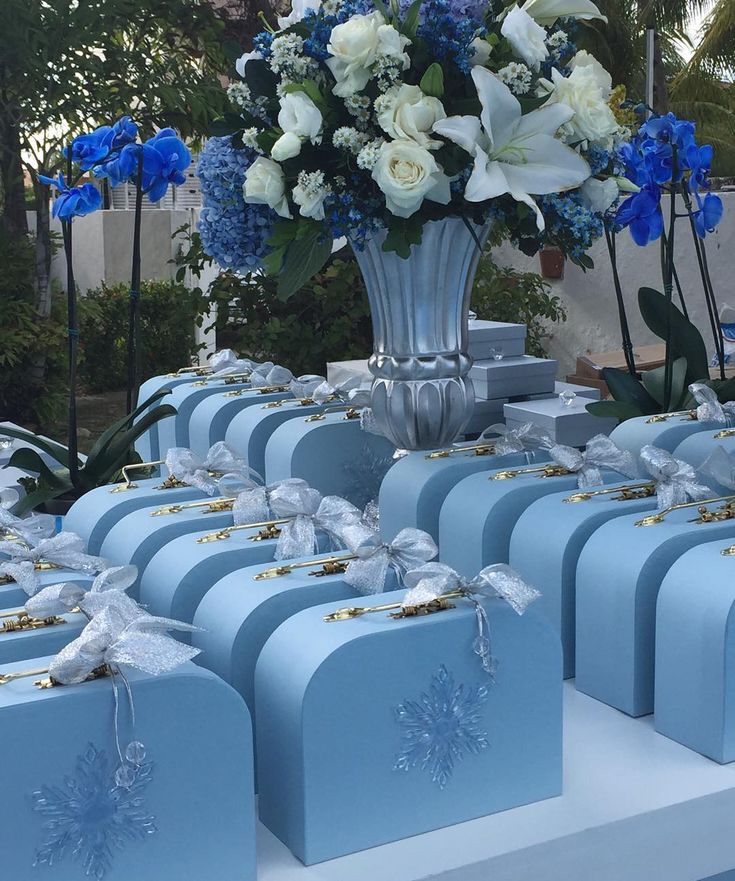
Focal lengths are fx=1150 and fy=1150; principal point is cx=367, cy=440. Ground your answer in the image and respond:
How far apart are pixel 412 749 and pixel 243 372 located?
1.07 meters

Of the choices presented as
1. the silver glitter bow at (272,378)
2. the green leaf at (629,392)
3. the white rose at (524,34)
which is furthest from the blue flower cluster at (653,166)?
the silver glitter bow at (272,378)

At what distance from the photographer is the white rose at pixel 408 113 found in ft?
3.47

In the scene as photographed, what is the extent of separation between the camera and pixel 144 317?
812 cm

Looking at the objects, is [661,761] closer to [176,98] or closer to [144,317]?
[176,98]

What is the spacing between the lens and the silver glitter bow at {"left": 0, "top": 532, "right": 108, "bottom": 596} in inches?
34.0

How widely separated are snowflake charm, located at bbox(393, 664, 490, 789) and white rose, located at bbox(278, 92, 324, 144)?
569mm

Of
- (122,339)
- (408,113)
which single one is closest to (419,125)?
(408,113)

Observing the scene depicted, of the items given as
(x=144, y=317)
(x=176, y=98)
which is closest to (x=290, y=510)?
(x=176, y=98)

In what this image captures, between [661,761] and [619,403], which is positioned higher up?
[619,403]

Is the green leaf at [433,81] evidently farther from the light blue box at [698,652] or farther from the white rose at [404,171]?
the light blue box at [698,652]

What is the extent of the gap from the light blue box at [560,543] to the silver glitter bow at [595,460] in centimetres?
6

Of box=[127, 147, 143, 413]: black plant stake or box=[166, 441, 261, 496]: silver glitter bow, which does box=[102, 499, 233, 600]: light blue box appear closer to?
box=[166, 441, 261, 496]: silver glitter bow

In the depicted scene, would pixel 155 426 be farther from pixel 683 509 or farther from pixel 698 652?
pixel 698 652

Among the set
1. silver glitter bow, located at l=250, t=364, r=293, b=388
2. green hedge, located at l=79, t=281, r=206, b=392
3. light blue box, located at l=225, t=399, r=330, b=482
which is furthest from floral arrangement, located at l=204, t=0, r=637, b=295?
green hedge, located at l=79, t=281, r=206, b=392
